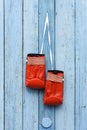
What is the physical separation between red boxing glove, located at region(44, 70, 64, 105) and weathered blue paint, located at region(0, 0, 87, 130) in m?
0.07

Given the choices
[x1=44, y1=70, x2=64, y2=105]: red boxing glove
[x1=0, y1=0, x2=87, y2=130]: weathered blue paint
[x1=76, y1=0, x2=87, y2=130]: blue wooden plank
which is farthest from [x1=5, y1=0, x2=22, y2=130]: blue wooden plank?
[x1=76, y1=0, x2=87, y2=130]: blue wooden plank

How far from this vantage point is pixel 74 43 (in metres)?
2.35

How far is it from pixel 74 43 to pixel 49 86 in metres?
0.29

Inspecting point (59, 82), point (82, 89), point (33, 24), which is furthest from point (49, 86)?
point (33, 24)

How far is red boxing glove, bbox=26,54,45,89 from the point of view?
226 centimetres

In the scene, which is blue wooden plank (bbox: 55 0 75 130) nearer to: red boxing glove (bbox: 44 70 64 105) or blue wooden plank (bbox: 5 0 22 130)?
red boxing glove (bbox: 44 70 64 105)

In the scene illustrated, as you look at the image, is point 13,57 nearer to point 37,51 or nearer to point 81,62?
point 37,51

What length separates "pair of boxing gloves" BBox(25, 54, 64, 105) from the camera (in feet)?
7.44

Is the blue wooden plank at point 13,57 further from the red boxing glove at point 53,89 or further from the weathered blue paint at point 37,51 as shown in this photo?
the red boxing glove at point 53,89

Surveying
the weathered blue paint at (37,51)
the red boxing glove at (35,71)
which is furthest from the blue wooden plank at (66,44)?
the red boxing glove at (35,71)

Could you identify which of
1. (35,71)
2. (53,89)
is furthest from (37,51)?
(53,89)

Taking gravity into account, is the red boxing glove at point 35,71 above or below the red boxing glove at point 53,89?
above

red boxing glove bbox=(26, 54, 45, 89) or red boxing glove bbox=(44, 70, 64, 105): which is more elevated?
red boxing glove bbox=(26, 54, 45, 89)

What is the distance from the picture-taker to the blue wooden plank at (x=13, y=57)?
7.65 feet
